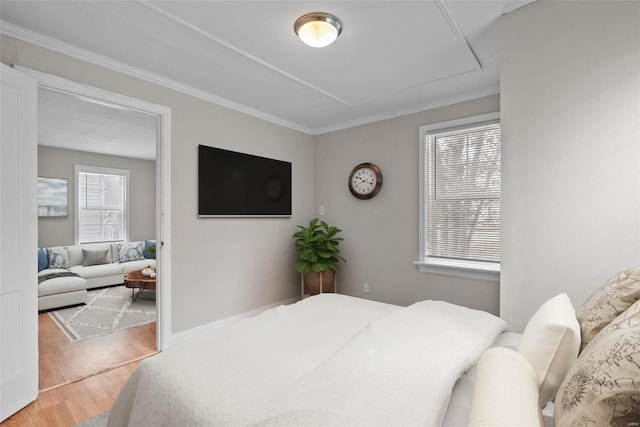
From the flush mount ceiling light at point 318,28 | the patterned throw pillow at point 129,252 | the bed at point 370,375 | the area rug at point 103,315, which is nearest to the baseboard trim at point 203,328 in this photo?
the area rug at point 103,315

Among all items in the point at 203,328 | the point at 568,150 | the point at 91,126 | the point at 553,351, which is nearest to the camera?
the point at 553,351

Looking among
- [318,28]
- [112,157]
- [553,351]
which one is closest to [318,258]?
[318,28]

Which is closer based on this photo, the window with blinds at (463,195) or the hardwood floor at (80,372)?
the hardwood floor at (80,372)

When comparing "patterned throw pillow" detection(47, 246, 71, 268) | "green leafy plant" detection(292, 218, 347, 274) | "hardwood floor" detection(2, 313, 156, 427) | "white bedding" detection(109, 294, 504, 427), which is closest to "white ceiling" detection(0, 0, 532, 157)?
"green leafy plant" detection(292, 218, 347, 274)

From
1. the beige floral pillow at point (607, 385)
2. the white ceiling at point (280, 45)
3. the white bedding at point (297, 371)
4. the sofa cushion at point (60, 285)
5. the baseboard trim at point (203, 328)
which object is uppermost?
the white ceiling at point (280, 45)

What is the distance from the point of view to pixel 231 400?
1.04 metres

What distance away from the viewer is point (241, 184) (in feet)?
11.5

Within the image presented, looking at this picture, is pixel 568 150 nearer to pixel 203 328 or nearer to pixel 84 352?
pixel 203 328

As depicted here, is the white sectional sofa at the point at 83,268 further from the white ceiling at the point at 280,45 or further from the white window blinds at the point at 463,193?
the white window blinds at the point at 463,193

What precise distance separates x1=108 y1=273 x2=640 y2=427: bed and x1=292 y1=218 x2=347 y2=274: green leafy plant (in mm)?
2171

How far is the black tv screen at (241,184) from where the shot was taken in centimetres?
319

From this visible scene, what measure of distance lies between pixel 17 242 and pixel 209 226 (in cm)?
149

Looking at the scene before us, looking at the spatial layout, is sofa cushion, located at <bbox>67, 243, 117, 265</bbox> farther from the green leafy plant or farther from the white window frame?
the white window frame

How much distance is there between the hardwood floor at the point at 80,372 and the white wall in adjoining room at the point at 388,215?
2497 mm
